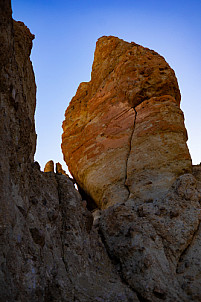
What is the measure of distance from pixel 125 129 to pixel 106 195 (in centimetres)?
211

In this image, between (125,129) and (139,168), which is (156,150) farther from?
(125,129)

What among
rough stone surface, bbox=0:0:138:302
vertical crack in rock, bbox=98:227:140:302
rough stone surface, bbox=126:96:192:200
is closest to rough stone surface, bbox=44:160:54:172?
rough stone surface, bbox=126:96:192:200

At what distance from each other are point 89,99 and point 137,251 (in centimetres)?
680

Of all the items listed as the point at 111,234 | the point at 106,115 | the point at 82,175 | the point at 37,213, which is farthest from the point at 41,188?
the point at 106,115

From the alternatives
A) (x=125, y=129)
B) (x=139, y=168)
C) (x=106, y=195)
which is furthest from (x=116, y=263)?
(x=125, y=129)

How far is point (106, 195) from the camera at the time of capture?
852 centimetres

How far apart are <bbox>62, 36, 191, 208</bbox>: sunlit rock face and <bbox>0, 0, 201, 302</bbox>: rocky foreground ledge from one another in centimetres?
3

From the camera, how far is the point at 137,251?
567 centimetres

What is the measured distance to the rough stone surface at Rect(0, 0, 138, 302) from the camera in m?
3.84

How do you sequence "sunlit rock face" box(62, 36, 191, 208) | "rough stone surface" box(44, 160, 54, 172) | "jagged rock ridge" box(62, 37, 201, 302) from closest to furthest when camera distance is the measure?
"jagged rock ridge" box(62, 37, 201, 302) → "sunlit rock face" box(62, 36, 191, 208) → "rough stone surface" box(44, 160, 54, 172)

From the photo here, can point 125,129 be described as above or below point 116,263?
above

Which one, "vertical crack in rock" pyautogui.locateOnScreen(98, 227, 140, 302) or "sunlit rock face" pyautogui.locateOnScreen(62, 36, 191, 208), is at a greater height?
"sunlit rock face" pyautogui.locateOnScreen(62, 36, 191, 208)

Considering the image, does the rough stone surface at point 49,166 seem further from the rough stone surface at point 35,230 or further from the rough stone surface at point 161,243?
the rough stone surface at point 35,230

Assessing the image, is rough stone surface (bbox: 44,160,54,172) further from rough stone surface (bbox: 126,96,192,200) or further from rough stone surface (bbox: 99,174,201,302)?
rough stone surface (bbox: 99,174,201,302)
